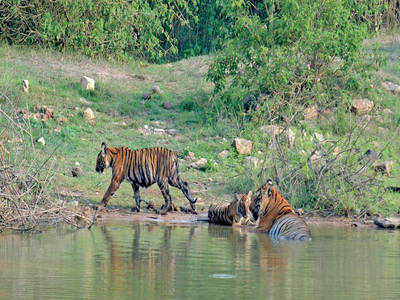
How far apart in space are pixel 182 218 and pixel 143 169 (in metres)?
1.02

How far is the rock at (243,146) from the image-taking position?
1476 cm

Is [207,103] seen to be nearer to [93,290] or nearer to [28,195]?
[28,195]

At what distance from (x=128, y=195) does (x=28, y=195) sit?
3.06m

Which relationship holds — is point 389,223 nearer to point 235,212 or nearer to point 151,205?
point 235,212

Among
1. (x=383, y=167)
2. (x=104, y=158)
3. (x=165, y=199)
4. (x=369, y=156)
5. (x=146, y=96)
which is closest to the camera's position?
(x=165, y=199)

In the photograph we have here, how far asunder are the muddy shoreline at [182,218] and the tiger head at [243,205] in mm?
741

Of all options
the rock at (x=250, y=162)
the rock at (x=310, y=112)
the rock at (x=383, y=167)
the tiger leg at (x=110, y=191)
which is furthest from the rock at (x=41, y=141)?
the rock at (x=383, y=167)

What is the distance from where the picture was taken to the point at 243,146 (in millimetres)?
14805

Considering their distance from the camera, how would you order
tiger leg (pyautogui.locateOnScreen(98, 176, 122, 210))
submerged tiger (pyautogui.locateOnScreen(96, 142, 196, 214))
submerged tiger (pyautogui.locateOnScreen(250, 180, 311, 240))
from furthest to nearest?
submerged tiger (pyautogui.locateOnScreen(96, 142, 196, 214)) → tiger leg (pyautogui.locateOnScreen(98, 176, 122, 210)) → submerged tiger (pyautogui.locateOnScreen(250, 180, 311, 240))

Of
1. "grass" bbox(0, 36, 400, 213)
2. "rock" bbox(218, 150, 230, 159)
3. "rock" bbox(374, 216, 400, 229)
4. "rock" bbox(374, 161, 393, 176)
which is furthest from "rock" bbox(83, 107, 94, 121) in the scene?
"rock" bbox(374, 216, 400, 229)

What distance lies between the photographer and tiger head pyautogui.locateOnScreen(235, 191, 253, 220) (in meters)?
11.0

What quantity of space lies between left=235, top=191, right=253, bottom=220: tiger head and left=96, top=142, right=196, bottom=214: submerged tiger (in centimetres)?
129

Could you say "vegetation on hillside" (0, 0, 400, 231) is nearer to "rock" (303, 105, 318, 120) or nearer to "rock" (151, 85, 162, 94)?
"rock" (303, 105, 318, 120)

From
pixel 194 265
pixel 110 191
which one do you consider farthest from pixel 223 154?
pixel 194 265
